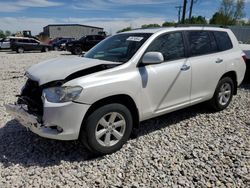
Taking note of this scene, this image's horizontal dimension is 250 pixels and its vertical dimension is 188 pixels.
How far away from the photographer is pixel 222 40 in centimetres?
517

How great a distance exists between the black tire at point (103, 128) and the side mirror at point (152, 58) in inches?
29.6

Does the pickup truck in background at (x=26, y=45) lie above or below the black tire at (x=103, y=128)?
above

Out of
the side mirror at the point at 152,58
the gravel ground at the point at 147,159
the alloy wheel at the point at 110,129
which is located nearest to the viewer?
the gravel ground at the point at 147,159

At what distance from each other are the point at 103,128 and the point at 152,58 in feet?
3.98

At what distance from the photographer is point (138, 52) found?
3.82m

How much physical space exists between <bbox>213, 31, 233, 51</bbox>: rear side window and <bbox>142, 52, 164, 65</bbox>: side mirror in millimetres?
1966

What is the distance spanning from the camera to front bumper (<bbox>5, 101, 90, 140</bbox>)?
3166 mm

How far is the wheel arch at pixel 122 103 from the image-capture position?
133 inches

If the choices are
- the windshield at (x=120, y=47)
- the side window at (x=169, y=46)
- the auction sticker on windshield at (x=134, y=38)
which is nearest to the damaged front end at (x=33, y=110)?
the windshield at (x=120, y=47)

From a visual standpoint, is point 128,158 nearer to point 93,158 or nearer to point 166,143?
point 93,158

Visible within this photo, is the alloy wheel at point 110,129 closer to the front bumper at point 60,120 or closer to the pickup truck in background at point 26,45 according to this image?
the front bumper at point 60,120

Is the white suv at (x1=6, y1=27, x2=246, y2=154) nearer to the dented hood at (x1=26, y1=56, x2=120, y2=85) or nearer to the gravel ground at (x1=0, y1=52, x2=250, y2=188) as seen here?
the dented hood at (x1=26, y1=56, x2=120, y2=85)

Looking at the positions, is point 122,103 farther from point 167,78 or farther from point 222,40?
point 222,40

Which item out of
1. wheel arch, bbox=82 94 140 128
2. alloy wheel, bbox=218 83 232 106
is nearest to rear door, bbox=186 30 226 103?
alloy wheel, bbox=218 83 232 106
